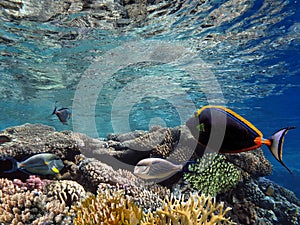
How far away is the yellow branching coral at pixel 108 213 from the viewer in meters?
3.58

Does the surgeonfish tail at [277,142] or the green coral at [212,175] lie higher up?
the surgeonfish tail at [277,142]

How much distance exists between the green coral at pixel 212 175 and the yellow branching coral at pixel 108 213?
2.62 metres

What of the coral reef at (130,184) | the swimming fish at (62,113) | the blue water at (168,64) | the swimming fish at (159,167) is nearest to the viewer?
the swimming fish at (159,167)

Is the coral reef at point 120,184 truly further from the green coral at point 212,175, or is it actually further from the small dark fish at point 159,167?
the green coral at point 212,175

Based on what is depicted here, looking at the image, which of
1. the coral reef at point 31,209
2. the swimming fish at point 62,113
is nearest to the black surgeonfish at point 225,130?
the coral reef at point 31,209

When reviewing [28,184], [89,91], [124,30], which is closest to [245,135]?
[28,184]

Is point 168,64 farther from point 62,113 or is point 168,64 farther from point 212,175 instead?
point 212,175

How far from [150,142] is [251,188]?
11.8ft

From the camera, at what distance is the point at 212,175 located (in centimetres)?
630

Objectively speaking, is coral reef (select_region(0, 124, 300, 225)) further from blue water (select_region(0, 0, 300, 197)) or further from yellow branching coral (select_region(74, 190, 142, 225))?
blue water (select_region(0, 0, 300, 197))

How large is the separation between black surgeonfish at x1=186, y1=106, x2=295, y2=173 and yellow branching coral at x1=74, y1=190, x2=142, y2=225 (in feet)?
6.91

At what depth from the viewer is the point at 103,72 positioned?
17.9 metres

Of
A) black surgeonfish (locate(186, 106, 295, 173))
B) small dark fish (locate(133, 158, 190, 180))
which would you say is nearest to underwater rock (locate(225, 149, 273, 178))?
small dark fish (locate(133, 158, 190, 180))

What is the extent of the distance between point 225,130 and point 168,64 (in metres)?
14.3
